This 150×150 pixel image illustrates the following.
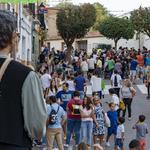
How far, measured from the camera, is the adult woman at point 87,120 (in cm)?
1422

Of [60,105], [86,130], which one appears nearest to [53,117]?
[86,130]

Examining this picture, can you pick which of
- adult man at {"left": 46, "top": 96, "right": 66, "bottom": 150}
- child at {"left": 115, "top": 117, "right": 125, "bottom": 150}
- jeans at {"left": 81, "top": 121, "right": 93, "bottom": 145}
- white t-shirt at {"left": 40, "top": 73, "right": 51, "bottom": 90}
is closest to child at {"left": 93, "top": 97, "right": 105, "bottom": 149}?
jeans at {"left": 81, "top": 121, "right": 93, "bottom": 145}

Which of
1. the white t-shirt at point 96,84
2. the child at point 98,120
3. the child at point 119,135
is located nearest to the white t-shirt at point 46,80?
the white t-shirt at point 96,84

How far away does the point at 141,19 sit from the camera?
5078 centimetres

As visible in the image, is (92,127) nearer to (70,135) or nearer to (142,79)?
(70,135)

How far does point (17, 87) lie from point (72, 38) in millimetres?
44923

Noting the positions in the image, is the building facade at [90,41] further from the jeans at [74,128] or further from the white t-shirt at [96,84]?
the jeans at [74,128]

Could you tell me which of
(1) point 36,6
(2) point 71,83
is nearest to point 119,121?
(2) point 71,83

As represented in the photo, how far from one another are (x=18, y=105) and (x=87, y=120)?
11.0 m

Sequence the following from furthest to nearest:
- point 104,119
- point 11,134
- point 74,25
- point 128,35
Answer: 1. point 128,35
2. point 74,25
3. point 104,119
4. point 11,134

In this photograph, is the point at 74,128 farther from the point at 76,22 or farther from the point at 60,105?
the point at 76,22

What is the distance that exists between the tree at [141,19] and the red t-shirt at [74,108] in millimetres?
35831

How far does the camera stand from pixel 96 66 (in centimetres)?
3294

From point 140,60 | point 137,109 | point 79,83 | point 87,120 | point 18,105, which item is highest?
point 18,105
